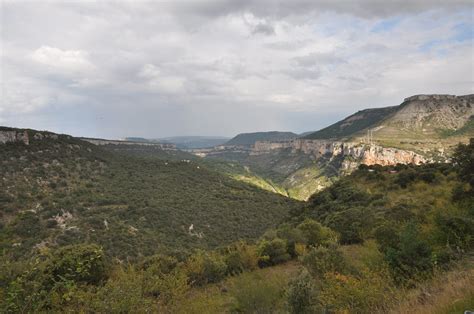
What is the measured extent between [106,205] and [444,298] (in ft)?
193

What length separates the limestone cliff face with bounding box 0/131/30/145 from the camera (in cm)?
6406

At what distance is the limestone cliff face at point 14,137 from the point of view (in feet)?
210

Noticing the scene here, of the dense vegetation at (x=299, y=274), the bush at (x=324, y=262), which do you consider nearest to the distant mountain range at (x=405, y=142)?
the dense vegetation at (x=299, y=274)

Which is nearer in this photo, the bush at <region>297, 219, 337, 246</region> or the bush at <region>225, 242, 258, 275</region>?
the bush at <region>225, 242, 258, 275</region>

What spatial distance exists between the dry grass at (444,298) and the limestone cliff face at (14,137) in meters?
78.5

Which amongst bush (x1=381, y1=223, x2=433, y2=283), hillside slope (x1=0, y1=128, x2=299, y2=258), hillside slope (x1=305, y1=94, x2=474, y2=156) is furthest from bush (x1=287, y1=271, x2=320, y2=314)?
hillside slope (x1=305, y1=94, x2=474, y2=156)

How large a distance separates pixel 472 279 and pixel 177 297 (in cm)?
982

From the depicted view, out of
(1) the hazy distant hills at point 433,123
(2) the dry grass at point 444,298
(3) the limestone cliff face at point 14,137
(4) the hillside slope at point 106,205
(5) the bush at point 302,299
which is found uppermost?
(1) the hazy distant hills at point 433,123

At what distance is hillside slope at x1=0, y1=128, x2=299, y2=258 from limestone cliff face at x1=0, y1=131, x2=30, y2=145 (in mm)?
209

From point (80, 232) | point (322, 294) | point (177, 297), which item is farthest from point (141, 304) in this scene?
point (80, 232)

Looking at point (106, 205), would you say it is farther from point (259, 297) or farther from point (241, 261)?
point (259, 297)

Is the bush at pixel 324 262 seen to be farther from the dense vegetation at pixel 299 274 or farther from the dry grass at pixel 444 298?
the dry grass at pixel 444 298

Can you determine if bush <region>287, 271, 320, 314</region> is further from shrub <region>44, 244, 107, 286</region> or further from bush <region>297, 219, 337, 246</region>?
bush <region>297, 219, 337, 246</region>

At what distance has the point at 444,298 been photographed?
698 cm
